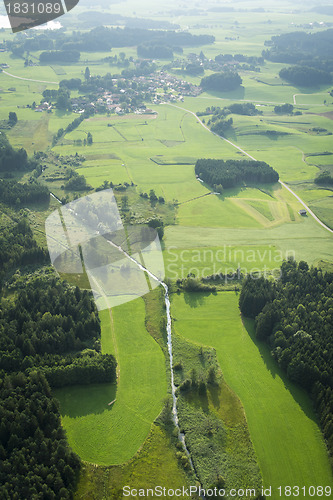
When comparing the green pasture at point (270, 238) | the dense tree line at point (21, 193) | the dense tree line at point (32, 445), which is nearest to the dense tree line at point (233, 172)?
the green pasture at point (270, 238)

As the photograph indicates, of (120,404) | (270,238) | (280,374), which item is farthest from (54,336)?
(270,238)

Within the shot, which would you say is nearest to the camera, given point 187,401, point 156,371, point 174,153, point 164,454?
point 164,454

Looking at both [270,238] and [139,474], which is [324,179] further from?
[139,474]

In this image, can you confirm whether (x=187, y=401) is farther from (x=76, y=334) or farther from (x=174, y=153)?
(x=174, y=153)

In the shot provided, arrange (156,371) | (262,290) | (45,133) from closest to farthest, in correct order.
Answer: (156,371), (262,290), (45,133)

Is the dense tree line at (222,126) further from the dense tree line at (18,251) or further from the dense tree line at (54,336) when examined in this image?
the dense tree line at (54,336)

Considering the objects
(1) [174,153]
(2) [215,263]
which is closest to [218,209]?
(2) [215,263]
